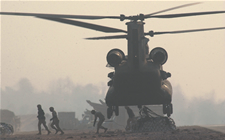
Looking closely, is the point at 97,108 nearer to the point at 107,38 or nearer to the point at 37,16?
the point at 107,38

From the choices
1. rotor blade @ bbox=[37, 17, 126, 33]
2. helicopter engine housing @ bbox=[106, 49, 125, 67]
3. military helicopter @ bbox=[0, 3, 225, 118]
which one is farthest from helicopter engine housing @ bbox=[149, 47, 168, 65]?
rotor blade @ bbox=[37, 17, 126, 33]

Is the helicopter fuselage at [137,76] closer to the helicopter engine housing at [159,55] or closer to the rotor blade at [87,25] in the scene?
the helicopter engine housing at [159,55]

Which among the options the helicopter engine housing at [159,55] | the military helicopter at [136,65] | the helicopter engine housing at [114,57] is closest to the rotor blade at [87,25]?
the military helicopter at [136,65]

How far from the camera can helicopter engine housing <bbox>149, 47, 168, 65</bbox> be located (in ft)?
46.3

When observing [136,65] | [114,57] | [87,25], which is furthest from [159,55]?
[87,25]

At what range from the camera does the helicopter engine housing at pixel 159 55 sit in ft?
46.3

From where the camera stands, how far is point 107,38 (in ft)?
A: 51.1

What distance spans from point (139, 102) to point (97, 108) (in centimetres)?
3889

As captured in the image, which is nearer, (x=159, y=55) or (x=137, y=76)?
(x=137, y=76)

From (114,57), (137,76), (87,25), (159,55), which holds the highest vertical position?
(87,25)

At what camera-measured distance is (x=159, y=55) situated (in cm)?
1413

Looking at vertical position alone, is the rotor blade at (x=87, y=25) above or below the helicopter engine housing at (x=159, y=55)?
above

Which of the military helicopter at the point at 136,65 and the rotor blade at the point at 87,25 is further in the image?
the military helicopter at the point at 136,65

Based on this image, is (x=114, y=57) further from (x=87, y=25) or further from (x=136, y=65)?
(x=87, y=25)
